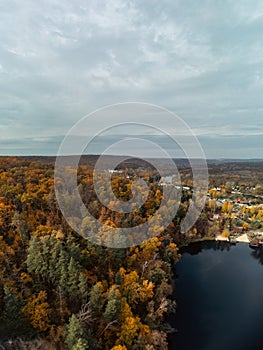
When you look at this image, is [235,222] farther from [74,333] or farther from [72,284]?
[74,333]

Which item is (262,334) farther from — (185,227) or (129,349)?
(185,227)

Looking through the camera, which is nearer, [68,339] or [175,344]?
[68,339]

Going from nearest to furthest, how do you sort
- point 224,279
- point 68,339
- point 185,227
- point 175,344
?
1. point 68,339
2. point 175,344
3. point 224,279
4. point 185,227

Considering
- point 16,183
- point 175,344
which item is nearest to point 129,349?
point 175,344

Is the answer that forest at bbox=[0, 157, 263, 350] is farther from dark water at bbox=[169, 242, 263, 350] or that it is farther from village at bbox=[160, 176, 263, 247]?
village at bbox=[160, 176, 263, 247]

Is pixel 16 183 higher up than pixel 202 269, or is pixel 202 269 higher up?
pixel 16 183

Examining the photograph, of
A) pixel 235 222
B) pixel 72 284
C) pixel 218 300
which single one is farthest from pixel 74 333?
pixel 235 222

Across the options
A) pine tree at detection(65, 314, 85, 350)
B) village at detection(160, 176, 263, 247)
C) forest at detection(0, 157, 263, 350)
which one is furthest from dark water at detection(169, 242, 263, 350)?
pine tree at detection(65, 314, 85, 350)

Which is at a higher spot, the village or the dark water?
the village
